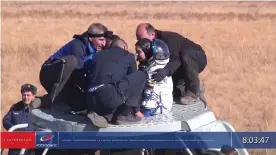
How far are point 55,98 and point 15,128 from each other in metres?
0.56

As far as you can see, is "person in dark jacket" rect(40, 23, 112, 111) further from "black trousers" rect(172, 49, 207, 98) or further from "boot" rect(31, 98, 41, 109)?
"black trousers" rect(172, 49, 207, 98)

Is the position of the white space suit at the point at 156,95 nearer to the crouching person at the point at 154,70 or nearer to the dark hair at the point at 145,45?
the crouching person at the point at 154,70

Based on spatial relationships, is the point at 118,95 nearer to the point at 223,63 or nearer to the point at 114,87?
the point at 114,87

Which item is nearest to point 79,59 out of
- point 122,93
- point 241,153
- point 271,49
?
point 122,93

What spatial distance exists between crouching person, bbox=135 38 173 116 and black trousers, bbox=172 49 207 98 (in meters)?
0.43

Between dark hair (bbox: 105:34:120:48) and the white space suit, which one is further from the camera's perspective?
dark hair (bbox: 105:34:120:48)

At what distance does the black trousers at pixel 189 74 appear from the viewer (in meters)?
7.22

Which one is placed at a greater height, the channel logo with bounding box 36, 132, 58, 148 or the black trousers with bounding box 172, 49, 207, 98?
the black trousers with bounding box 172, 49, 207, 98

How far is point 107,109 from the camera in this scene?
6234 mm

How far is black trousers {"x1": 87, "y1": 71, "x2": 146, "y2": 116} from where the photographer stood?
6172mm

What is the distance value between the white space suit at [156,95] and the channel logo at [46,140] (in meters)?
0.97

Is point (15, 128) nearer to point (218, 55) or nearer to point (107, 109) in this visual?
point (107, 109)

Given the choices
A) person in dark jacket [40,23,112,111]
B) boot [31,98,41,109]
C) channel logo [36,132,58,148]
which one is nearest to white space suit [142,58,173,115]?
person in dark jacket [40,23,112,111]

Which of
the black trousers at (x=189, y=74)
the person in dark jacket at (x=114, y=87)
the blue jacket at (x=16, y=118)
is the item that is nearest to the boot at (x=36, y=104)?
the blue jacket at (x=16, y=118)
